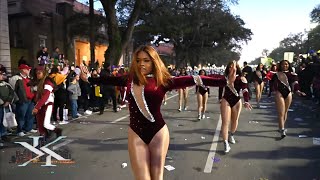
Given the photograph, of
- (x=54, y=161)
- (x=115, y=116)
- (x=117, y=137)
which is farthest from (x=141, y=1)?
(x=54, y=161)

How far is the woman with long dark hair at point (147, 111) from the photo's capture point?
349 cm

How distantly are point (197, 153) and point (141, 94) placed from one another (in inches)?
156

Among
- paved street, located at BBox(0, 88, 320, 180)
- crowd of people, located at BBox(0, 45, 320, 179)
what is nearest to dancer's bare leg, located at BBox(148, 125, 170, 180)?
crowd of people, located at BBox(0, 45, 320, 179)

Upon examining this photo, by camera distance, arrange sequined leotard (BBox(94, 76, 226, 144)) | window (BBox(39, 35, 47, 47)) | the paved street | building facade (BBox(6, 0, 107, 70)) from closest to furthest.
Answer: sequined leotard (BBox(94, 76, 226, 144)) < the paved street < building facade (BBox(6, 0, 107, 70)) < window (BBox(39, 35, 47, 47))

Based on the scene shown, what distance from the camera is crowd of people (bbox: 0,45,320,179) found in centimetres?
353

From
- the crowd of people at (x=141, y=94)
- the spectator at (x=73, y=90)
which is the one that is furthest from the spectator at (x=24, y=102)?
the spectator at (x=73, y=90)

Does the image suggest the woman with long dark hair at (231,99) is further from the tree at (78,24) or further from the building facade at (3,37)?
the tree at (78,24)

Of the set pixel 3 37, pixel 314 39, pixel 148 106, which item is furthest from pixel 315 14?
pixel 148 106

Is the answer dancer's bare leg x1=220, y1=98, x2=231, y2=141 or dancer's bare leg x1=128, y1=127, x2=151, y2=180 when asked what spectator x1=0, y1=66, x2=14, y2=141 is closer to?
dancer's bare leg x1=220, y1=98, x2=231, y2=141

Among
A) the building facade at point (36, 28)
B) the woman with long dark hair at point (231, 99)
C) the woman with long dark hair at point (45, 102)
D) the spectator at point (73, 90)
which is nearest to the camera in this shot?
the woman with long dark hair at point (231, 99)

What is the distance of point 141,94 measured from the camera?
3572mm

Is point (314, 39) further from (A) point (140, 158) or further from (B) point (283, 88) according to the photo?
(A) point (140, 158)

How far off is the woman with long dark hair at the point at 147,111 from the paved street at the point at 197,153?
223cm

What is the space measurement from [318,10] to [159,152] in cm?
9247
